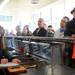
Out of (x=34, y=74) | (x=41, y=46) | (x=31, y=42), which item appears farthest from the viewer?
(x=31, y=42)

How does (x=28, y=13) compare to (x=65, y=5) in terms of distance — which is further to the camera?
(x=28, y=13)

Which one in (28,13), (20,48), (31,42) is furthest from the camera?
(28,13)

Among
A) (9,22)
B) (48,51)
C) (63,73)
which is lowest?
(63,73)

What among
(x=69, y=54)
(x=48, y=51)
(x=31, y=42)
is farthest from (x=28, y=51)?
(x=69, y=54)

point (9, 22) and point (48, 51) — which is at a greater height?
point (9, 22)

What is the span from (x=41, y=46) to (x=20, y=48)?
0.66 meters

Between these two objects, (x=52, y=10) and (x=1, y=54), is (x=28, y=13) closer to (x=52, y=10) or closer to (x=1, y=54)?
(x=52, y=10)

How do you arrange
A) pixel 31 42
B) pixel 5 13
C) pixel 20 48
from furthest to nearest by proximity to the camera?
pixel 5 13, pixel 20 48, pixel 31 42

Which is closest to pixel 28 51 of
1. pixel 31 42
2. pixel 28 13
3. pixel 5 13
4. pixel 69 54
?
pixel 31 42

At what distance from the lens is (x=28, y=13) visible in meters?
11.2

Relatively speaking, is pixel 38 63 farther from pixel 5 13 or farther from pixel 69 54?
pixel 5 13

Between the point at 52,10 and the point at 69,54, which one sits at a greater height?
the point at 52,10

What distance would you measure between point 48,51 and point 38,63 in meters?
0.31

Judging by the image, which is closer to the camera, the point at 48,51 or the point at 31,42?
the point at 48,51
